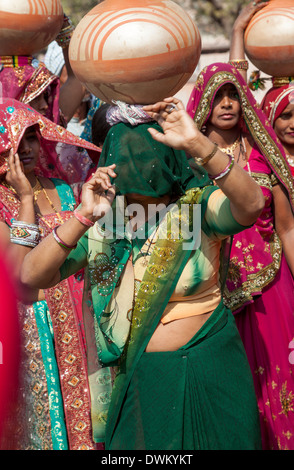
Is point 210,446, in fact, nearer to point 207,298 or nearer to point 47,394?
point 207,298

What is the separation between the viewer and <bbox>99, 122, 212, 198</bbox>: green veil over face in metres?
2.80

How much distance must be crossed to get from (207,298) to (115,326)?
34 centimetres

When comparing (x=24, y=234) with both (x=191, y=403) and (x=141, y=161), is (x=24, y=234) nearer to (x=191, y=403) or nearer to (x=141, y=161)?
(x=141, y=161)

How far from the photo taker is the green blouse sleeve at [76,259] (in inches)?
116

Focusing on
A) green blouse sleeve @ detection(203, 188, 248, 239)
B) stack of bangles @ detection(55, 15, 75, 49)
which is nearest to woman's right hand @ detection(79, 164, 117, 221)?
green blouse sleeve @ detection(203, 188, 248, 239)

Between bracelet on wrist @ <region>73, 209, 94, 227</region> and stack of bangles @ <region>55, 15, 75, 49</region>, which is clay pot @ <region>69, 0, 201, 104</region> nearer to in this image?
bracelet on wrist @ <region>73, 209, 94, 227</region>

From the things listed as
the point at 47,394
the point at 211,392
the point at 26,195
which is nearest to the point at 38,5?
the point at 26,195

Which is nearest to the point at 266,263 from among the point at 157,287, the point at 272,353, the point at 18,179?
the point at 272,353

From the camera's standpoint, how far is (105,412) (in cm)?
328

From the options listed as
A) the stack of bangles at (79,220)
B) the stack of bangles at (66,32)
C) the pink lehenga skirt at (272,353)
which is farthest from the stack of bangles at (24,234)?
the stack of bangles at (66,32)

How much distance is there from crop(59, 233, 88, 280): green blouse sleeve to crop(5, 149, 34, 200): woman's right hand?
0.77 m

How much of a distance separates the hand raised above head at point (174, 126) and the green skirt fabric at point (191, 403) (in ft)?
2.26

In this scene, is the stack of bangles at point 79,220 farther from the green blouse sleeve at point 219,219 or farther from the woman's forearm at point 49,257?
the green blouse sleeve at point 219,219

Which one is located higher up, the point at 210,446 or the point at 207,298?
the point at 207,298
